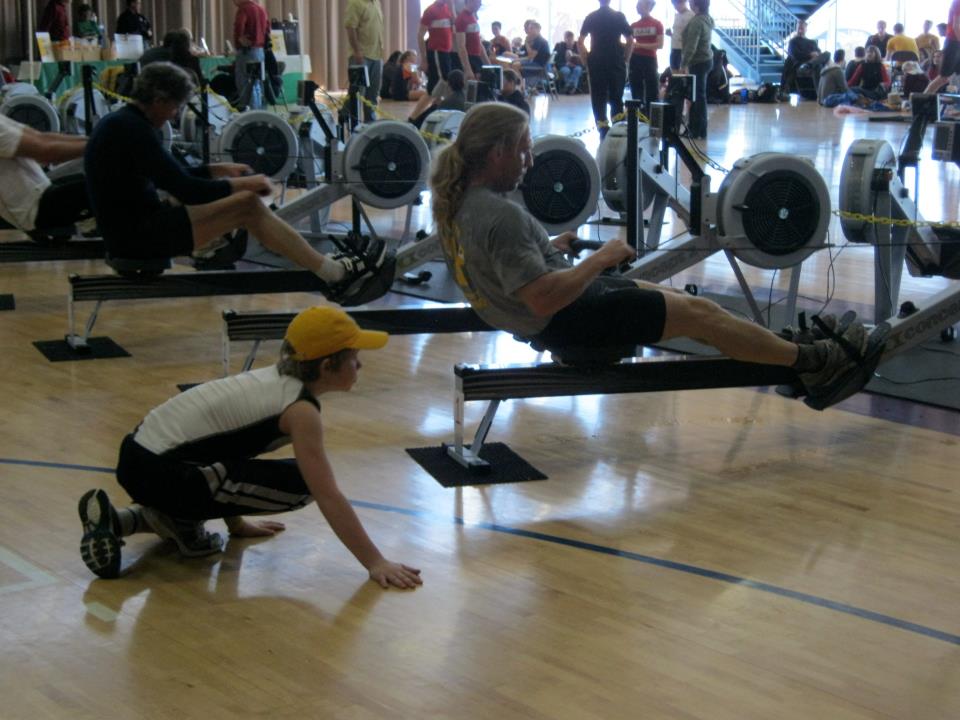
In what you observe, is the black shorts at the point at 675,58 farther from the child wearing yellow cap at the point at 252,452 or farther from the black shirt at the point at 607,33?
the child wearing yellow cap at the point at 252,452

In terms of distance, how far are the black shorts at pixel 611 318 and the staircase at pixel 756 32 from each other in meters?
18.4

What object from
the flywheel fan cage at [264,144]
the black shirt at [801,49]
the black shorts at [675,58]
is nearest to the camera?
the flywheel fan cage at [264,144]

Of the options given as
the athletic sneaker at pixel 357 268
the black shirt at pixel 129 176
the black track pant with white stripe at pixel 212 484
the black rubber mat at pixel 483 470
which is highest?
the black shirt at pixel 129 176

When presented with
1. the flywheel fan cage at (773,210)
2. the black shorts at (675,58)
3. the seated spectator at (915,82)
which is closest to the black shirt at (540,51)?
the seated spectator at (915,82)

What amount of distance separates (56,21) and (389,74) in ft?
19.5

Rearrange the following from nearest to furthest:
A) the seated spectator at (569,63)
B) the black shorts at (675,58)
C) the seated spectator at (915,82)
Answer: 1. the black shorts at (675,58)
2. the seated spectator at (915,82)
3. the seated spectator at (569,63)

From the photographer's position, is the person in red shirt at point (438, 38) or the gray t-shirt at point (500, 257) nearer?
the gray t-shirt at point (500, 257)

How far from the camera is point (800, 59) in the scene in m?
19.5

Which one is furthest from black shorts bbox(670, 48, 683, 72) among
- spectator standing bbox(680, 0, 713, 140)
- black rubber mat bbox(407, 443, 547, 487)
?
black rubber mat bbox(407, 443, 547, 487)

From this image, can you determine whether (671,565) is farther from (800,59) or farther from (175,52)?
(800,59)

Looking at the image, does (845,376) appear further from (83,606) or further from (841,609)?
(83,606)

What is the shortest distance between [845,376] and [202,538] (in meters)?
2.08

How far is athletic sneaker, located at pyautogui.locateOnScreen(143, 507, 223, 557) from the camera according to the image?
10.5ft

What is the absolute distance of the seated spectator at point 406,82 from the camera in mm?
20219
